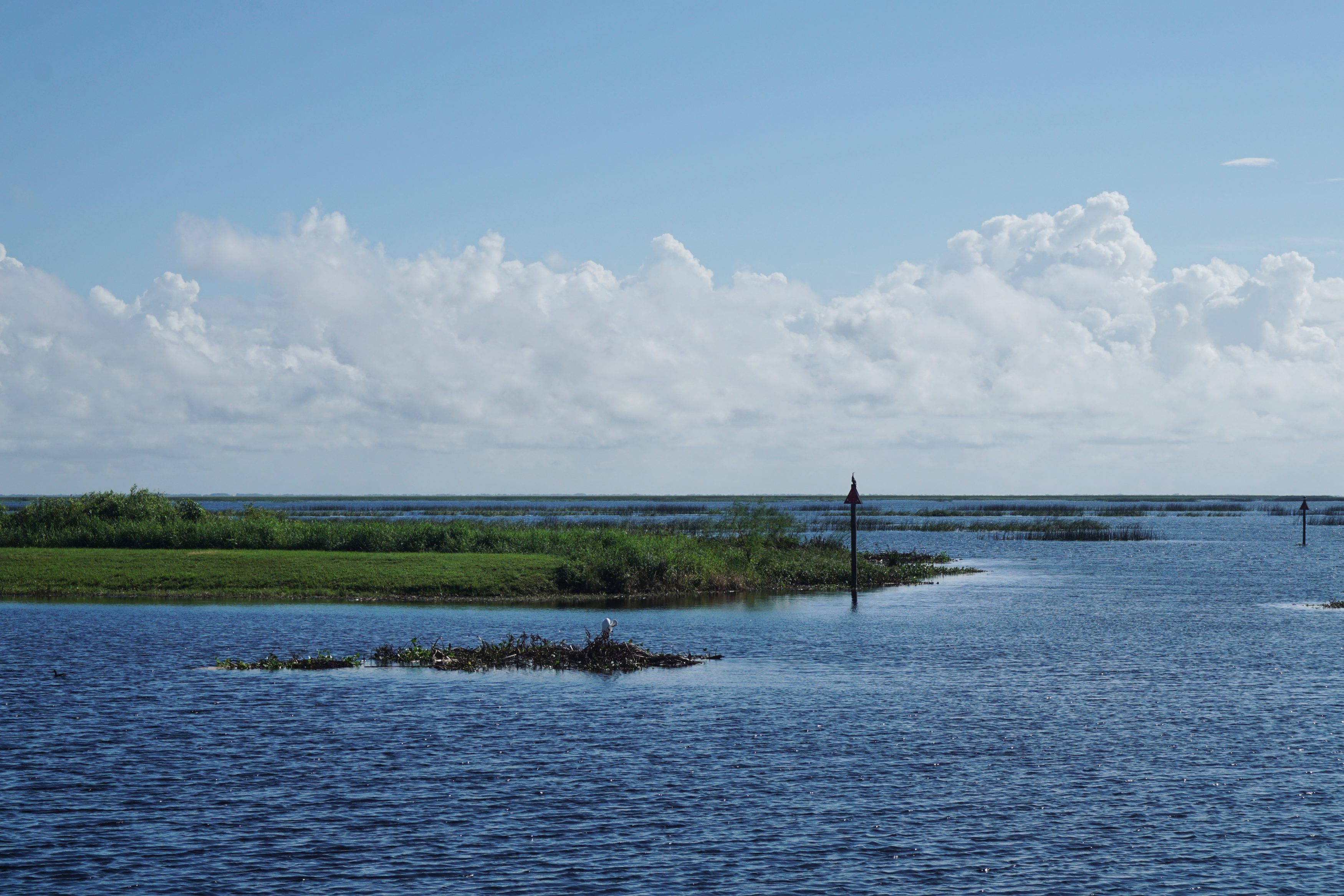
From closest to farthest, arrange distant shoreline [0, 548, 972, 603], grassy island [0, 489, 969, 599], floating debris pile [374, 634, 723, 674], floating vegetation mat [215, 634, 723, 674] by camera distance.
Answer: floating vegetation mat [215, 634, 723, 674]
floating debris pile [374, 634, 723, 674]
distant shoreline [0, 548, 972, 603]
grassy island [0, 489, 969, 599]

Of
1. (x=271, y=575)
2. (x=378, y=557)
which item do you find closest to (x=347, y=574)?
(x=271, y=575)

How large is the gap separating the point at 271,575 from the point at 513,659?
78.1 feet

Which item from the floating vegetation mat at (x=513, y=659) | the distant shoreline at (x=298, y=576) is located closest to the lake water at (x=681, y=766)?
the floating vegetation mat at (x=513, y=659)

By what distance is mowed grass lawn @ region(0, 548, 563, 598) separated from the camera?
170 ft

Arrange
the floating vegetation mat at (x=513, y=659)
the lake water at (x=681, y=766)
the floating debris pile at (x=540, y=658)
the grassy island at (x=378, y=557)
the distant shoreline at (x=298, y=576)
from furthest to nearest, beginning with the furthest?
the grassy island at (x=378, y=557) < the distant shoreline at (x=298, y=576) < the floating debris pile at (x=540, y=658) < the floating vegetation mat at (x=513, y=659) < the lake water at (x=681, y=766)

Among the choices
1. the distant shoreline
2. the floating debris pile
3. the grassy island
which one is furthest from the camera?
the grassy island

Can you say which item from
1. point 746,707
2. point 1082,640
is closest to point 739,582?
point 1082,640

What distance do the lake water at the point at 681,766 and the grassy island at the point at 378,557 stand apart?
9.97 m

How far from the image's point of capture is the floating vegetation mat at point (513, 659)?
33250 mm

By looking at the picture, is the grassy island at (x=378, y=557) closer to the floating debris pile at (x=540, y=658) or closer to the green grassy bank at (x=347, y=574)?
the green grassy bank at (x=347, y=574)

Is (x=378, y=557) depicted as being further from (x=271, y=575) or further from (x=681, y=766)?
(x=681, y=766)

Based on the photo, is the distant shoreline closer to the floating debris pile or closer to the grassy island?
the grassy island

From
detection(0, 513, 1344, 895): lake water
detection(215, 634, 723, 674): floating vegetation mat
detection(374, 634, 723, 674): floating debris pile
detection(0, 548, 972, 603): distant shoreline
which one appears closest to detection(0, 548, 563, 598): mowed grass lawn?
detection(0, 548, 972, 603): distant shoreline

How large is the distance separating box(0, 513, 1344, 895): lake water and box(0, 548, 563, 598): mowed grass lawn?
923cm
